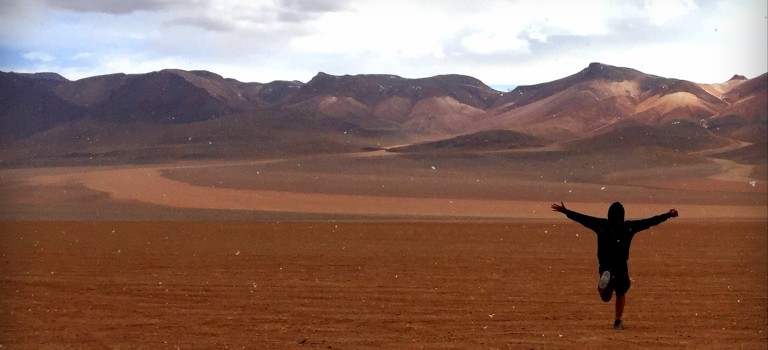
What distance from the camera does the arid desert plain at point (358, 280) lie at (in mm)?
10672

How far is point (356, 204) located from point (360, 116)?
7451 centimetres

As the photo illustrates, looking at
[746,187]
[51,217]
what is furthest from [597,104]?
[51,217]

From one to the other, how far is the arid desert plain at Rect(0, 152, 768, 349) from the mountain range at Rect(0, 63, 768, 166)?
157 feet

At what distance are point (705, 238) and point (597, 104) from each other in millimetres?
88021

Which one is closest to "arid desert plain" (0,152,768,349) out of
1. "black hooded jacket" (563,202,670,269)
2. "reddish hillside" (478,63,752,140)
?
"black hooded jacket" (563,202,670,269)

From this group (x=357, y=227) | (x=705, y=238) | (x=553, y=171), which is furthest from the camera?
(x=553, y=171)

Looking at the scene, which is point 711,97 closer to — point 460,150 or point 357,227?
point 460,150

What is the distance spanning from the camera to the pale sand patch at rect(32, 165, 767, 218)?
131 ft

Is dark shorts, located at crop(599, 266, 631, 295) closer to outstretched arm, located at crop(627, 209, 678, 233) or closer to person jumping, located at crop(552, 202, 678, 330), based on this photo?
person jumping, located at crop(552, 202, 678, 330)

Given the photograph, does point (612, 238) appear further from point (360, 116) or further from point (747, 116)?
point (360, 116)

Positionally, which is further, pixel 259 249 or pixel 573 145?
pixel 573 145

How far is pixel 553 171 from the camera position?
67750mm

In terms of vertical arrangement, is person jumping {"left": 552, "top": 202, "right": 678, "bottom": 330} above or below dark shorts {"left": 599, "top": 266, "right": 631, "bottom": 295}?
above

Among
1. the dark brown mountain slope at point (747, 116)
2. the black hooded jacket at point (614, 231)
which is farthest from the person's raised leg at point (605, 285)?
the dark brown mountain slope at point (747, 116)
